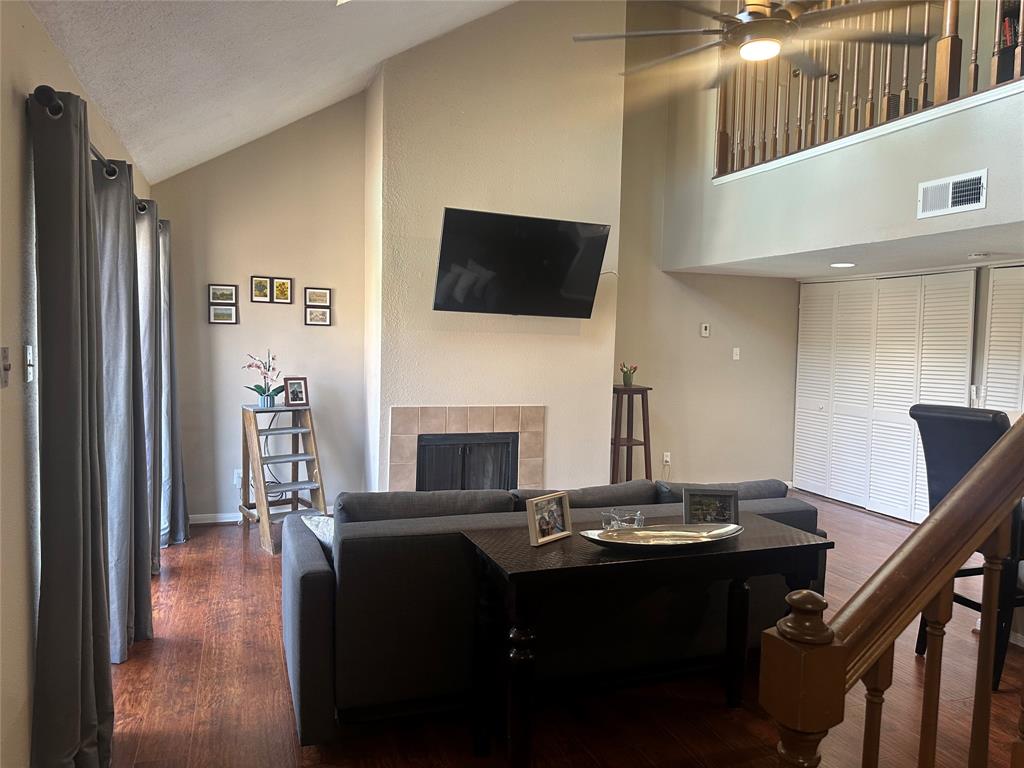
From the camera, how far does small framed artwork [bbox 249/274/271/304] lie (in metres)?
5.31

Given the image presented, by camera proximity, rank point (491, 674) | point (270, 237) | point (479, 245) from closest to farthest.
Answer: point (491, 674) → point (479, 245) → point (270, 237)

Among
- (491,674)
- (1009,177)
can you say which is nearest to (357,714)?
(491,674)

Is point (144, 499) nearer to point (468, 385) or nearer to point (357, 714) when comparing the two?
point (357, 714)

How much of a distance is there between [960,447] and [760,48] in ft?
6.62

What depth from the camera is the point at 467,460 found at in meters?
5.18

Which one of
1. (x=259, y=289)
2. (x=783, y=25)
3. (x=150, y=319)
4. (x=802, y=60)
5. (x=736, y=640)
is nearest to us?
(x=736, y=640)

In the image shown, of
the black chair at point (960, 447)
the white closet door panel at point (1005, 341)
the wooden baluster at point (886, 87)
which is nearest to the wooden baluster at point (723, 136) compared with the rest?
the wooden baluster at point (886, 87)

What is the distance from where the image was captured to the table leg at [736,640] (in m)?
2.74

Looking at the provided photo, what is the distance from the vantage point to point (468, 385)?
16.8 feet

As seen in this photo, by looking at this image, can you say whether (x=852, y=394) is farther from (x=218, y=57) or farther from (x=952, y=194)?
(x=218, y=57)

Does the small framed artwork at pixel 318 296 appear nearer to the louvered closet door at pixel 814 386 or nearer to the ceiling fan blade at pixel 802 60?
the ceiling fan blade at pixel 802 60

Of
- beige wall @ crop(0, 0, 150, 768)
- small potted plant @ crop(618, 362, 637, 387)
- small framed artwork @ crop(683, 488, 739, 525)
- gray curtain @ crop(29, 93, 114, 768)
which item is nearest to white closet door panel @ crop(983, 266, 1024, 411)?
small potted plant @ crop(618, 362, 637, 387)

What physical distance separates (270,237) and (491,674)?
394cm

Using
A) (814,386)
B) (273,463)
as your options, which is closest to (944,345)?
(814,386)
